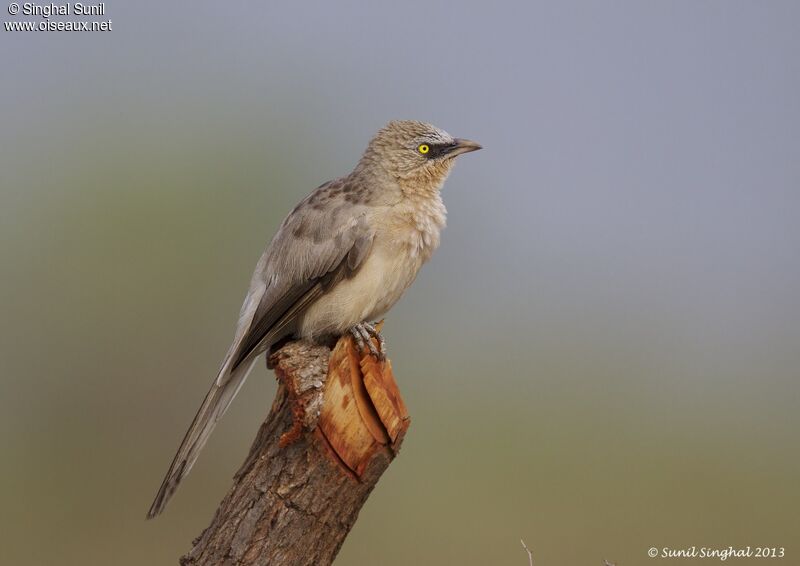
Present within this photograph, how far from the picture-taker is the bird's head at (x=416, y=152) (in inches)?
205

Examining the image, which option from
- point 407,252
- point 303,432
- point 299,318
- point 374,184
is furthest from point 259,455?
point 374,184

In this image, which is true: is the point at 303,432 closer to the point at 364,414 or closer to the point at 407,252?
the point at 364,414

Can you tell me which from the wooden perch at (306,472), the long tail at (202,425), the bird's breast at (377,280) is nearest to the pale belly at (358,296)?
the bird's breast at (377,280)

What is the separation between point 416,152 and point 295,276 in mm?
1161

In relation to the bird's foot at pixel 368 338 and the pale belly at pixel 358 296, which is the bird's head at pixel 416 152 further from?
the bird's foot at pixel 368 338

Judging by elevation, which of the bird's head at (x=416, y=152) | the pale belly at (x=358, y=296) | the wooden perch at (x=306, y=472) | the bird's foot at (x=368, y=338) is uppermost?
the bird's head at (x=416, y=152)

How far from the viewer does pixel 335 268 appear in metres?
4.84

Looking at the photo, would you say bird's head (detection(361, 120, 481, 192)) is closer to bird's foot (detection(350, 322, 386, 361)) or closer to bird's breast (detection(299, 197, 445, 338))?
bird's breast (detection(299, 197, 445, 338))

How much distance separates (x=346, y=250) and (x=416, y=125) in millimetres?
1085

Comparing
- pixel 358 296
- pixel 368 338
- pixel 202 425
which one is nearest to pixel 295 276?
pixel 358 296

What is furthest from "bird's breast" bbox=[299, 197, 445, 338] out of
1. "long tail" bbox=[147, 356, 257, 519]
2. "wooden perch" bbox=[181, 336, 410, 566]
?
"wooden perch" bbox=[181, 336, 410, 566]

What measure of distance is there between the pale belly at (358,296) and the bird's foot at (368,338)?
0.07 meters

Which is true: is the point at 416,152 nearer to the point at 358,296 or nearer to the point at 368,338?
the point at 358,296

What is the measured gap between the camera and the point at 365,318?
4.91 m
